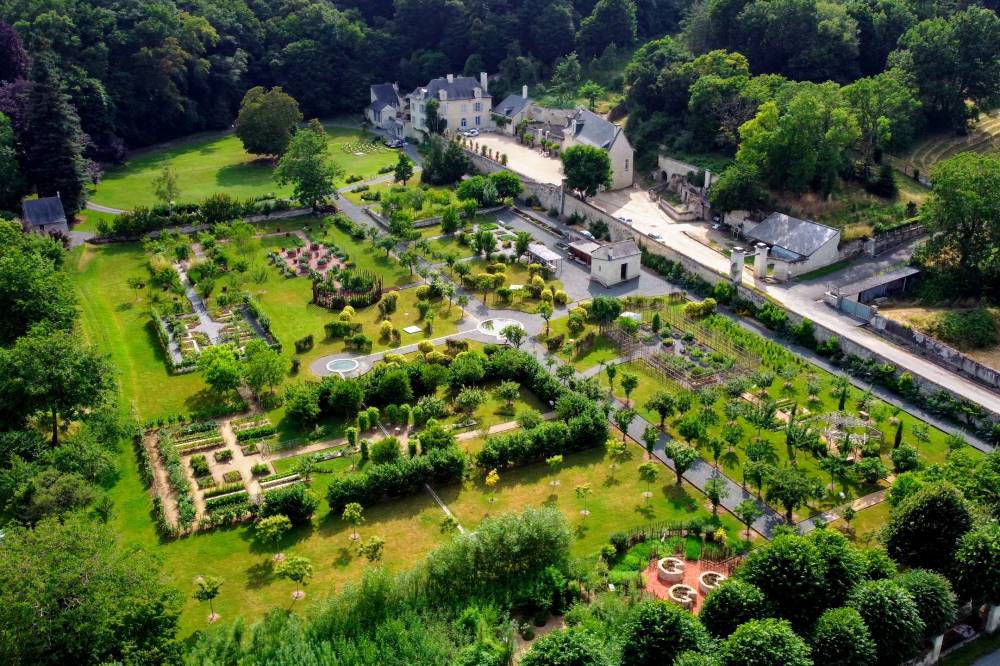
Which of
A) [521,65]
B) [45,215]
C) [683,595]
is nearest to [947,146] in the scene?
[521,65]

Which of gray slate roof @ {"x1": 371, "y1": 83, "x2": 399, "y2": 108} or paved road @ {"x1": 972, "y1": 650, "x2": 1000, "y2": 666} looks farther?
gray slate roof @ {"x1": 371, "y1": 83, "x2": 399, "y2": 108}

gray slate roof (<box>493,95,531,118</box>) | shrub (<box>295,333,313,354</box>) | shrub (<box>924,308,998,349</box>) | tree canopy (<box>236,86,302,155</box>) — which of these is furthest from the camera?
gray slate roof (<box>493,95,531,118</box>)

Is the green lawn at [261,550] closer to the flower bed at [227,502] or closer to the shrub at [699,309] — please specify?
the flower bed at [227,502]

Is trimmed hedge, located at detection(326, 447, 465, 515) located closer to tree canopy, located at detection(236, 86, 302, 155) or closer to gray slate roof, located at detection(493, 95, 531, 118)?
tree canopy, located at detection(236, 86, 302, 155)

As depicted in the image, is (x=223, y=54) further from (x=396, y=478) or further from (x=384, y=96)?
(x=396, y=478)

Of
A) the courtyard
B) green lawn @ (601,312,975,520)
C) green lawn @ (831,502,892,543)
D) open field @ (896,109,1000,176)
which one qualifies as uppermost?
open field @ (896,109,1000,176)

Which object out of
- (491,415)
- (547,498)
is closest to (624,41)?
(491,415)

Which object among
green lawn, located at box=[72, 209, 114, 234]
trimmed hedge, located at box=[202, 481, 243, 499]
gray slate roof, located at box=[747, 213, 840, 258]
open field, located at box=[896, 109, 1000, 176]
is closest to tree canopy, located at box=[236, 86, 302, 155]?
green lawn, located at box=[72, 209, 114, 234]
